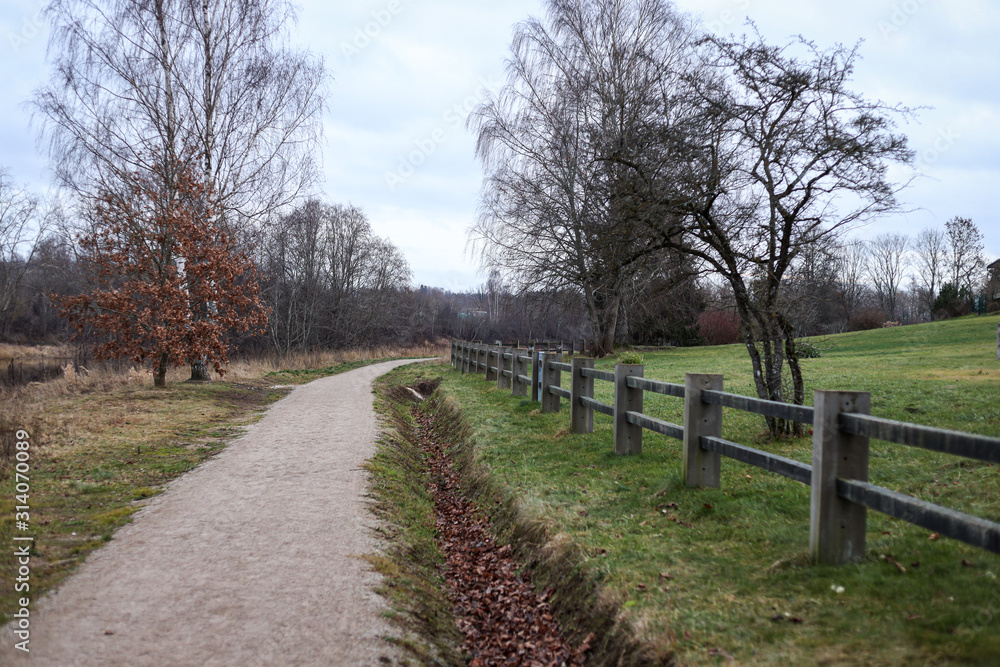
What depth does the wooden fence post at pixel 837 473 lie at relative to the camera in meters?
3.74

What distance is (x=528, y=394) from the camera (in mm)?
13766

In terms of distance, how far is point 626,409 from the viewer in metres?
7.30

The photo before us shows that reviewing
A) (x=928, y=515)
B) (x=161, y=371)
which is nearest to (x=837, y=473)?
(x=928, y=515)

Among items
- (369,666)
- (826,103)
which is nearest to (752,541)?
(369,666)

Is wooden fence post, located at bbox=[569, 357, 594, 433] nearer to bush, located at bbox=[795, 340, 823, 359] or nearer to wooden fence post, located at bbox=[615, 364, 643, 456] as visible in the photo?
wooden fence post, located at bbox=[615, 364, 643, 456]

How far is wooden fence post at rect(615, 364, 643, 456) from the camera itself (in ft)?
23.7

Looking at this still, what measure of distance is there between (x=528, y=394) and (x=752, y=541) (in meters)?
9.34

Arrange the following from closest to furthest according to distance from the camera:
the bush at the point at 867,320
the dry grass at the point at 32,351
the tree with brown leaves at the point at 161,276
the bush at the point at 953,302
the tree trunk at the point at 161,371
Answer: the tree with brown leaves at the point at 161,276 → the tree trunk at the point at 161,371 → the dry grass at the point at 32,351 → the bush at the point at 867,320 → the bush at the point at 953,302

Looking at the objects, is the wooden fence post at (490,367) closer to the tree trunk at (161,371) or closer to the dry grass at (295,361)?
the dry grass at (295,361)

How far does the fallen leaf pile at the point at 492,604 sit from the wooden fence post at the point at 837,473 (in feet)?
5.17

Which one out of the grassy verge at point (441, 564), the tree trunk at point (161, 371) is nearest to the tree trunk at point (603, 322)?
the tree trunk at point (161, 371)

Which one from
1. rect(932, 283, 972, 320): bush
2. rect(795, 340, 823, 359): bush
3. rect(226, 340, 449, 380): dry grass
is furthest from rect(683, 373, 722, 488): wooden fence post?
rect(932, 283, 972, 320): bush

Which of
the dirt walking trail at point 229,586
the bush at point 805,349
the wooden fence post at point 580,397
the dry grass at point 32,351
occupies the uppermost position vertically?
the bush at point 805,349

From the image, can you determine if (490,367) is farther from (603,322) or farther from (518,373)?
(603,322)
